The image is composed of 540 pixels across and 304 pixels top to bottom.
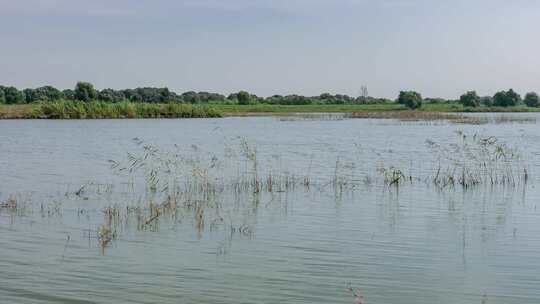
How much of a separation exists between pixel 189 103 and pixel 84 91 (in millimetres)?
19172

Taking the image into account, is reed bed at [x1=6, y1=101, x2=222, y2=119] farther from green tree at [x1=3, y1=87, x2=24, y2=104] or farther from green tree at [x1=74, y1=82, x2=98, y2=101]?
green tree at [x1=3, y1=87, x2=24, y2=104]

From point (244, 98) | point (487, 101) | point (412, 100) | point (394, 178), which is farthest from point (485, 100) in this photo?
point (394, 178)

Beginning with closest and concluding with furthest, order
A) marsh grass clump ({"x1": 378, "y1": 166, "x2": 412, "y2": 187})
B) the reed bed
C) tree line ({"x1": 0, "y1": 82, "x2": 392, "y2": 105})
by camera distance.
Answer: marsh grass clump ({"x1": 378, "y1": 166, "x2": 412, "y2": 187}) → the reed bed → tree line ({"x1": 0, "y1": 82, "x2": 392, "y2": 105})

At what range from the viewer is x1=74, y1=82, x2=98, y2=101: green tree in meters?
95.7

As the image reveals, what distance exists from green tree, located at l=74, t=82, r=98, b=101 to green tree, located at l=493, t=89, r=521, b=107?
2959 inches

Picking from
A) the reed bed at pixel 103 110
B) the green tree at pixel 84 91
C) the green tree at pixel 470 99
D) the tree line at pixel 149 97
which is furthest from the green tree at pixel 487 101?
the green tree at pixel 84 91

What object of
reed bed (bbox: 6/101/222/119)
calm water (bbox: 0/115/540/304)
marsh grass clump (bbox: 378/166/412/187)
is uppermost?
reed bed (bbox: 6/101/222/119)

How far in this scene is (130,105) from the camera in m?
73.6

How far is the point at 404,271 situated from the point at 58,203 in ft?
29.0

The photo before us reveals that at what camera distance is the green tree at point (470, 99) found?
11956cm

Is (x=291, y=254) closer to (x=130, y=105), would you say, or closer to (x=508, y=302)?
(x=508, y=302)

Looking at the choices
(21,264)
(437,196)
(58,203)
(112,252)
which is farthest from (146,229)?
(437,196)

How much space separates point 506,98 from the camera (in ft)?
422

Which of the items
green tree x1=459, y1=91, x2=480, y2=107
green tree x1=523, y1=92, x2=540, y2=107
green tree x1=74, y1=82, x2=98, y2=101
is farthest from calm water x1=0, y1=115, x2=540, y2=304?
green tree x1=523, y1=92, x2=540, y2=107
